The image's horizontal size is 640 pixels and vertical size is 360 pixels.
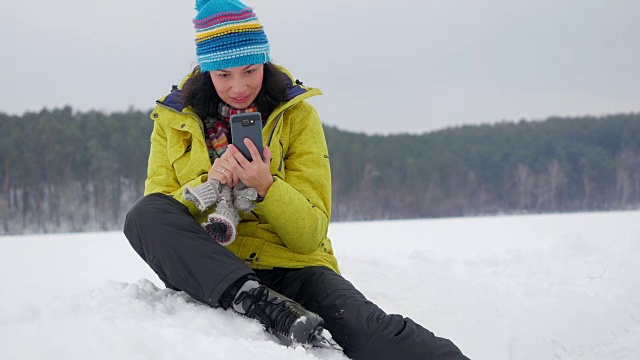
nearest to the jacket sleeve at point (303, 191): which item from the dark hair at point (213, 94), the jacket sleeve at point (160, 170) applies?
the dark hair at point (213, 94)

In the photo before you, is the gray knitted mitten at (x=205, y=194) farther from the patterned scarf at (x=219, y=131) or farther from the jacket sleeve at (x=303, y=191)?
the patterned scarf at (x=219, y=131)

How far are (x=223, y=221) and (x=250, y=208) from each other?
0.15 m

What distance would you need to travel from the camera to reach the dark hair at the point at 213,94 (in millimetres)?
3314

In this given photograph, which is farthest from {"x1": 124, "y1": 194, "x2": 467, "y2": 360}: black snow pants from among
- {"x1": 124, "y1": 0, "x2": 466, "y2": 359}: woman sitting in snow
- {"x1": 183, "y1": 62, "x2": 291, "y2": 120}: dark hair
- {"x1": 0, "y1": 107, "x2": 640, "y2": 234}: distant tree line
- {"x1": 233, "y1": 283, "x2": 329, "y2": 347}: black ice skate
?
{"x1": 0, "y1": 107, "x2": 640, "y2": 234}: distant tree line

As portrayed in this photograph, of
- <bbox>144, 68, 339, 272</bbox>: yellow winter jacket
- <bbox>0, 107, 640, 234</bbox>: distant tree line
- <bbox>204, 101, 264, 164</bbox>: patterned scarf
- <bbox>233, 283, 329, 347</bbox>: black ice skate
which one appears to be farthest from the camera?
<bbox>0, 107, 640, 234</bbox>: distant tree line

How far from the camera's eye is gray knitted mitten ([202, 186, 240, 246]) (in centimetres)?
289

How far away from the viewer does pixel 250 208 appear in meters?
2.98

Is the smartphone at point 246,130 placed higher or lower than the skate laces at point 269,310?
higher

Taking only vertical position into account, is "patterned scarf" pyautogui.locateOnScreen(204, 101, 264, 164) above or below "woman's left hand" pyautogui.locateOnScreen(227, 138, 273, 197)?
above

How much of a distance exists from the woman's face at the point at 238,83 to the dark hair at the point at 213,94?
0.08m

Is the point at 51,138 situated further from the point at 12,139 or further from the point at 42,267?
the point at 42,267

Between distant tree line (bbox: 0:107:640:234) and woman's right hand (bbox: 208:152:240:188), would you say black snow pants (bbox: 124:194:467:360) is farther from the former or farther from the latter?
distant tree line (bbox: 0:107:640:234)

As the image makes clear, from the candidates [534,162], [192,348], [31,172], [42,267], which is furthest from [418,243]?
[534,162]

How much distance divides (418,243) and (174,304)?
711cm
